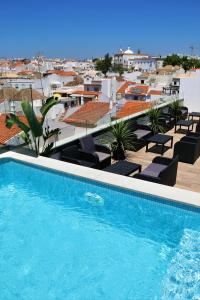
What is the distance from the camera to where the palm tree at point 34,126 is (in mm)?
6113

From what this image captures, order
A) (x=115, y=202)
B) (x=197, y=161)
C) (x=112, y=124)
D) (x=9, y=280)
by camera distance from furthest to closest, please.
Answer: (x=112, y=124), (x=197, y=161), (x=115, y=202), (x=9, y=280)

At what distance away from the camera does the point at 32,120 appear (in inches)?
241

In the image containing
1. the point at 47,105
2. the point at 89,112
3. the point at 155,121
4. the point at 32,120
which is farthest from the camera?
the point at 89,112

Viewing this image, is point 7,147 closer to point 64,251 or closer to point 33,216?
point 33,216

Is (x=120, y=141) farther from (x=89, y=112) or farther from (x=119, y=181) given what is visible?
(x=89, y=112)

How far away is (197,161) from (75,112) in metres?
26.8

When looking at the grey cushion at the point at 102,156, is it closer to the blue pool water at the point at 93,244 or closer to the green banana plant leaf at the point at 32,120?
the blue pool water at the point at 93,244

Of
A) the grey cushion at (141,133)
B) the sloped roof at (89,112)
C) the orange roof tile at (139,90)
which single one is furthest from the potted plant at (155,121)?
the orange roof tile at (139,90)

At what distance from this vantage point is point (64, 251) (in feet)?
14.3

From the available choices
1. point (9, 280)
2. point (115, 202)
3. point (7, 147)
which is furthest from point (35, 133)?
point (9, 280)

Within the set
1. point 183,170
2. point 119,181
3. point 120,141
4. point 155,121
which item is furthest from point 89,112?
point 119,181

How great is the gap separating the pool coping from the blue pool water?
11 centimetres

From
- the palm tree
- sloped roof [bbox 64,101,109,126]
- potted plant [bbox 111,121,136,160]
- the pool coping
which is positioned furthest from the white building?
the pool coping

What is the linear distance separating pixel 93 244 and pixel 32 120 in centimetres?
291
